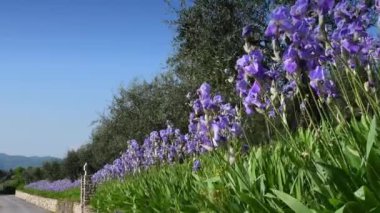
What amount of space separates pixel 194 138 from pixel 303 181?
6.37 meters

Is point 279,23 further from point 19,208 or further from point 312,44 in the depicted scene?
point 19,208

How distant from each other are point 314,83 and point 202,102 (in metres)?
1.68

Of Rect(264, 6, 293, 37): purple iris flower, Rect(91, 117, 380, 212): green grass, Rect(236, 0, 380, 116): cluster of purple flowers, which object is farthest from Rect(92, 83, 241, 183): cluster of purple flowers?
Rect(264, 6, 293, 37): purple iris flower

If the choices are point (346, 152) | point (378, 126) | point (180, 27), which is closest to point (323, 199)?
point (346, 152)

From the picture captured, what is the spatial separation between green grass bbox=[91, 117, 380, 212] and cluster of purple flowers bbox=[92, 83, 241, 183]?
41 centimetres

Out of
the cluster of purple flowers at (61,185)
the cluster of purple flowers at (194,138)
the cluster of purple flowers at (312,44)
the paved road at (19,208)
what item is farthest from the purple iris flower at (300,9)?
the cluster of purple flowers at (61,185)

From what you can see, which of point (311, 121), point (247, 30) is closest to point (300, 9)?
point (247, 30)

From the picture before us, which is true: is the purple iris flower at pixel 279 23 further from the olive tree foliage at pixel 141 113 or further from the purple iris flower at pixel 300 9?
the olive tree foliage at pixel 141 113

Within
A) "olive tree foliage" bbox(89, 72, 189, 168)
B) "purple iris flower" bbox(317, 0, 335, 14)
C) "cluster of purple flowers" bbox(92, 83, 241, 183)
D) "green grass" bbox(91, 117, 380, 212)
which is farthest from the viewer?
"olive tree foliage" bbox(89, 72, 189, 168)

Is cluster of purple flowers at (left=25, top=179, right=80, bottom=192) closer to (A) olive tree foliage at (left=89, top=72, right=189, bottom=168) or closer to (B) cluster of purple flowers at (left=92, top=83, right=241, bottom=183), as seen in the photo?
(A) olive tree foliage at (left=89, top=72, right=189, bottom=168)

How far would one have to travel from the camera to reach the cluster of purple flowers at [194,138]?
5.31 m

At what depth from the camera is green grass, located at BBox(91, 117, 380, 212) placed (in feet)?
9.34

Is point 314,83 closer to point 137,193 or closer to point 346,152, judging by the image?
point 346,152

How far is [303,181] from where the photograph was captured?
3764mm
